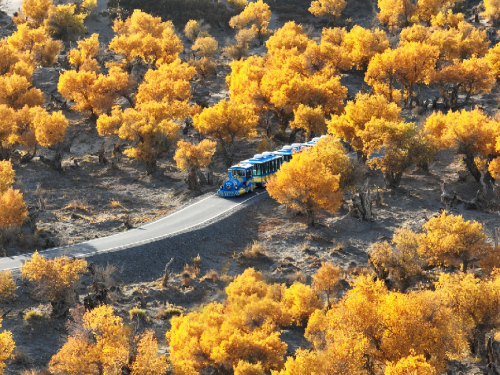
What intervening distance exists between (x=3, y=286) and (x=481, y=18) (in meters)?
98.7

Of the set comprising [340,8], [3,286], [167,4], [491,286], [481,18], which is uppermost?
[167,4]

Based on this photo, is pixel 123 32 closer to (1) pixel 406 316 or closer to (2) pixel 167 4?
(2) pixel 167 4

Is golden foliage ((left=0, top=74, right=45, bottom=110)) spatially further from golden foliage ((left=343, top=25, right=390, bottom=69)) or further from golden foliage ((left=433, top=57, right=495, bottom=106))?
golden foliage ((left=433, top=57, right=495, bottom=106))

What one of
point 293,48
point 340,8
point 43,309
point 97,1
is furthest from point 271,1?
point 43,309

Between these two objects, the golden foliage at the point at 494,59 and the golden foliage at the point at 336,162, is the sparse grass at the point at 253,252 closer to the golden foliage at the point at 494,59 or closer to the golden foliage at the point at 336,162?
the golden foliage at the point at 336,162

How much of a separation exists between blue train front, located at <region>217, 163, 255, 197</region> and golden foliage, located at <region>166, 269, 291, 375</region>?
70.0 ft

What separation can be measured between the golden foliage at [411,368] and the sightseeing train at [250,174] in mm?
32466

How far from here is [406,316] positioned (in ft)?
112

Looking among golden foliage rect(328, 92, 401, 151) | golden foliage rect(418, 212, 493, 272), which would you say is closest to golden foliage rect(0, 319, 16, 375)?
golden foliage rect(418, 212, 493, 272)

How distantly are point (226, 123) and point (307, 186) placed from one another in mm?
17665

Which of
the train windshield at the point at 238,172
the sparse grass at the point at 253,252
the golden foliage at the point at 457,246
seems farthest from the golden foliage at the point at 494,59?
the sparse grass at the point at 253,252

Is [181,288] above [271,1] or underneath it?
underneath

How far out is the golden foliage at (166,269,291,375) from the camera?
117 ft

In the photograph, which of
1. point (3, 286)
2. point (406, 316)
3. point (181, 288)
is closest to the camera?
point (406, 316)
